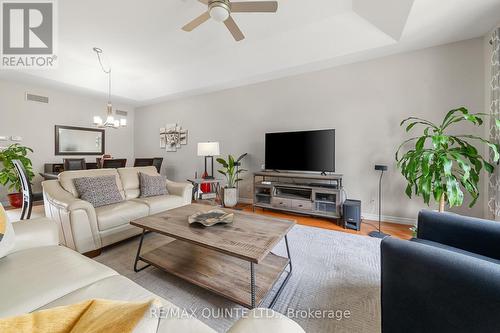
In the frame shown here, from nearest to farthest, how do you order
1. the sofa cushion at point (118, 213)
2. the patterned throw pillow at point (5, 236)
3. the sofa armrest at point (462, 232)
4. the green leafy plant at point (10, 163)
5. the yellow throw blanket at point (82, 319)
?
1. the yellow throw blanket at point (82, 319)
2. the patterned throw pillow at point (5, 236)
3. the sofa armrest at point (462, 232)
4. the sofa cushion at point (118, 213)
5. the green leafy plant at point (10, 163)

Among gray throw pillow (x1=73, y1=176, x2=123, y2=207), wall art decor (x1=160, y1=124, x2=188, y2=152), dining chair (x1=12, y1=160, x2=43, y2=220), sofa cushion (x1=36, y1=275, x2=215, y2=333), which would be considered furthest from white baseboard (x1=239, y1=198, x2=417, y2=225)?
dining chair (x1=12, y1=160, x2=43, y2=220)

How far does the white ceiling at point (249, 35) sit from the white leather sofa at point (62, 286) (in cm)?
275

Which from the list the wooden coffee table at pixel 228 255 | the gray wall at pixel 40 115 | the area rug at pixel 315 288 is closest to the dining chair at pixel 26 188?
the area rug at pixel 315 288

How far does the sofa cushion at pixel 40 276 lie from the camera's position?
87 cm

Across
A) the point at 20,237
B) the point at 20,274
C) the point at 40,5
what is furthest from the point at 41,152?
the point at 20,274

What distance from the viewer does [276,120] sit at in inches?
159

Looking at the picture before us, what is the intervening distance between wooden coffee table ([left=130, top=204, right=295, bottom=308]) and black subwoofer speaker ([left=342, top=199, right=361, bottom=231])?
1558 millimetres

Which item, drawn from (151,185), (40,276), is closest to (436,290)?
(40,276)

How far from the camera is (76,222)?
198 cm

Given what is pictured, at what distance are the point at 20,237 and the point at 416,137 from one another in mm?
4349

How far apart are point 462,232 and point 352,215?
1.51 meters

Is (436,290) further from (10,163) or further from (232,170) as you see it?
(10,163)

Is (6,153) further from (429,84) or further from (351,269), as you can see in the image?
(429,84)

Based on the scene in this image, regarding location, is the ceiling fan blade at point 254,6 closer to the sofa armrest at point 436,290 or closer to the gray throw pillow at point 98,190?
the sofa armrest at point 436,290
